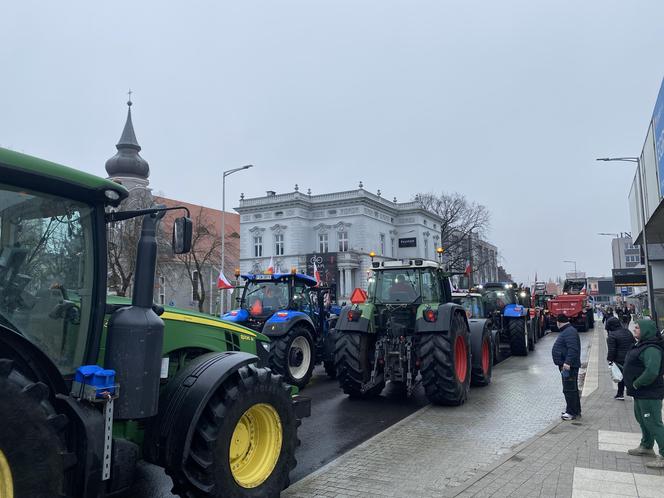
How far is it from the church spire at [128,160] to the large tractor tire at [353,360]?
45949mm

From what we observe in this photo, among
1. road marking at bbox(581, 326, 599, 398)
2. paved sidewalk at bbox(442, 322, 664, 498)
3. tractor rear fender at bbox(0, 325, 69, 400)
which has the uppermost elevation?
tractor rear fender at bbox(0, 325, 69, 400)

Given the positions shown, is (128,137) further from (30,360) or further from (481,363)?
(30,360)

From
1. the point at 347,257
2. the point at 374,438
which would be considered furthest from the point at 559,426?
the point at 347,257

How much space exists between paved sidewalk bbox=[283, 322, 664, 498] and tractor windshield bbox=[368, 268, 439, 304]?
2447mm

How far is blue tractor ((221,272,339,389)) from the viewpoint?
32.8 ft

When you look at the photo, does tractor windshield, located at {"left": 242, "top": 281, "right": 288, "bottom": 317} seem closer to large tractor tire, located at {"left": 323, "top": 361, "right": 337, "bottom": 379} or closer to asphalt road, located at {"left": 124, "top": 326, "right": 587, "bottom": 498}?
large tractor tire, located at {"left": 323, "top": 361, "right": 337, "bottom": 379}

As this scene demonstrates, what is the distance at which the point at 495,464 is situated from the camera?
537cm

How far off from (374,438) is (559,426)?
2.62 meters

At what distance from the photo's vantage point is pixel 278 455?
4496 mm

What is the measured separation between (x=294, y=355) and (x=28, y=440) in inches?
313

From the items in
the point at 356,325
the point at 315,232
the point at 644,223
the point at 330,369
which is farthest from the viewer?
the point at 315,232

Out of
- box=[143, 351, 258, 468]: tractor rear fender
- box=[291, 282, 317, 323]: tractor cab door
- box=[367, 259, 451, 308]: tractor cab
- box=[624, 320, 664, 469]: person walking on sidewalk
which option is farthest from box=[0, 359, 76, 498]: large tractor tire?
box=[291, 282, 317, 323]: tractor cab door

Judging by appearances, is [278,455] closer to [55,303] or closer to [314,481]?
[314,481]

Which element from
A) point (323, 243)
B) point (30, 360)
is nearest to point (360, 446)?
point (30, 360)
